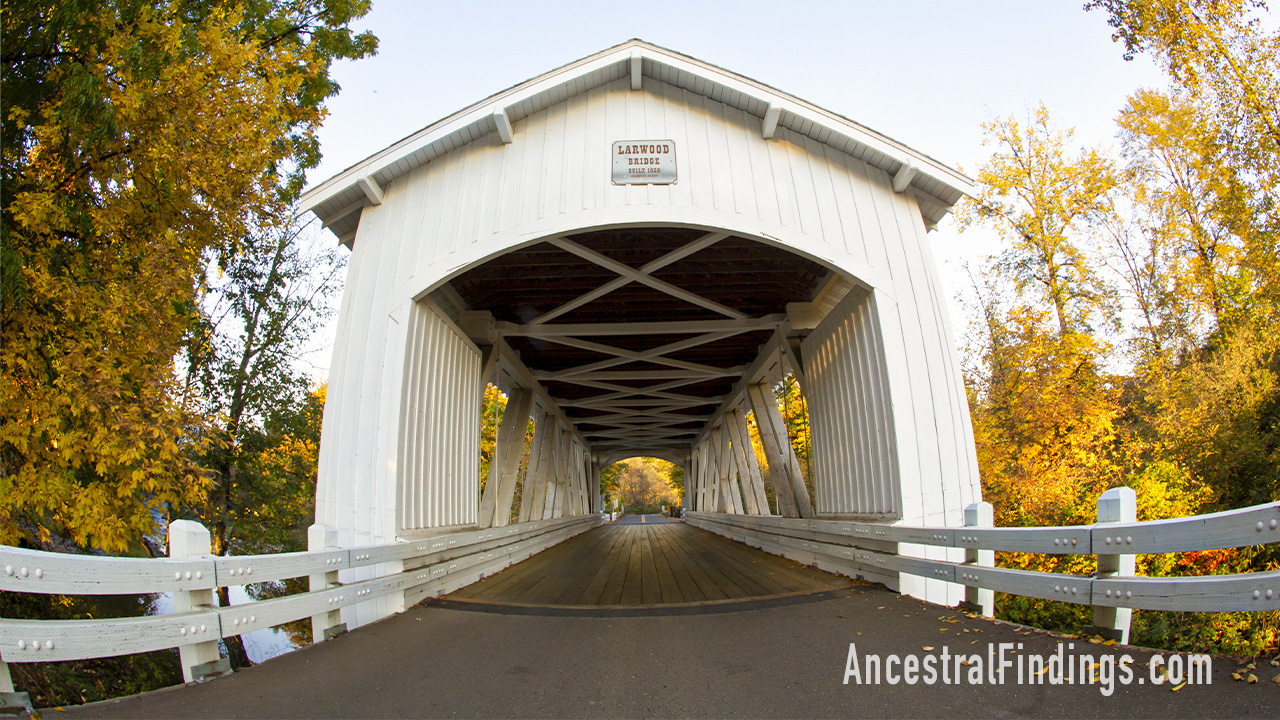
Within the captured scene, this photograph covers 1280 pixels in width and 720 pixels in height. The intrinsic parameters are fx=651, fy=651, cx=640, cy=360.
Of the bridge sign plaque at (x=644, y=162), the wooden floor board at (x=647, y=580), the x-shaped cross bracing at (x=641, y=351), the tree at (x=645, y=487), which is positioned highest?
the bridge sign plaque at (x=644, y=162)

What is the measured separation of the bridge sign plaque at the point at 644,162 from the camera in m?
5.26

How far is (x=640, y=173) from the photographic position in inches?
208

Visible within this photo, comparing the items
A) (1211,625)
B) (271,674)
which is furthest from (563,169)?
(1211,625)

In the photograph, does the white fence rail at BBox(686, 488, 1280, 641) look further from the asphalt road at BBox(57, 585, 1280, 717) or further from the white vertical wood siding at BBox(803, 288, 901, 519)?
the white vertical wood siding at BBox(803, 288, 901, 519)

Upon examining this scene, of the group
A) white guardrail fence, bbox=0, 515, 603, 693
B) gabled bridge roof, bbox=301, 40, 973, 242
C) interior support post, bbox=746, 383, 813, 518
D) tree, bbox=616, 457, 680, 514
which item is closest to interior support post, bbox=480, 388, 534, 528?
white guardrail fence, bbox=0, 515, 603, 693

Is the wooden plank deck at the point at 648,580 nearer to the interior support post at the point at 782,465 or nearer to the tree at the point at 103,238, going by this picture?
the interior support post at the point at 782,465

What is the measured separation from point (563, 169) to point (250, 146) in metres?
2.72

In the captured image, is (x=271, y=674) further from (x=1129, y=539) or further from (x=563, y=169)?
(x=563, y=169)

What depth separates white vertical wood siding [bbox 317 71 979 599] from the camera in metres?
4.90

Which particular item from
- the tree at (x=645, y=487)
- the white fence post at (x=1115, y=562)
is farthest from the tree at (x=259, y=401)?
the tree at (x=645, y=487)

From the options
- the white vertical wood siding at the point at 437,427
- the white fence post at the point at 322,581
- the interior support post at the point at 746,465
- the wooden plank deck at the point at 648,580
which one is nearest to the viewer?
the white fence post at the point at 322,581

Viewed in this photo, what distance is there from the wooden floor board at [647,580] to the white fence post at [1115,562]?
95.6 inches

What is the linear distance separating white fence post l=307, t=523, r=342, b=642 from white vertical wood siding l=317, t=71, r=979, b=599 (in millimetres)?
1005

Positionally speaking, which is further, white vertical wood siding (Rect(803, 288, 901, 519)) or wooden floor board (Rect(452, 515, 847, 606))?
white vertical wood siding (Rect(803, 288, 901, 519))
